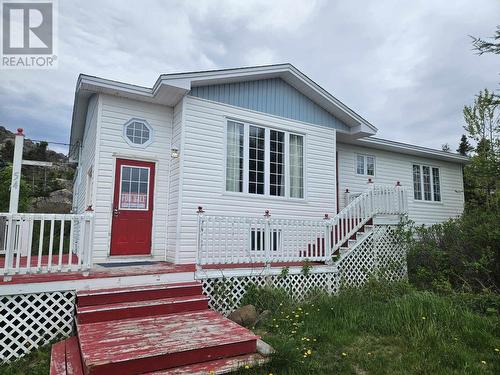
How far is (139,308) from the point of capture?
4375mm

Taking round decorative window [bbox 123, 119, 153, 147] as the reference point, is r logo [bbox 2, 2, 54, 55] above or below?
above

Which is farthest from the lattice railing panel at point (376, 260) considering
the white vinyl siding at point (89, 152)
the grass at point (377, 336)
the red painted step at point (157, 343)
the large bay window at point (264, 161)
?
the white vinyl siding at point (89, 152)

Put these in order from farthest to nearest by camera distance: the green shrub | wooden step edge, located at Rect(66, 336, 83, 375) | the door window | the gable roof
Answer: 1. the door window
2. the gable roof
3. the green shrub
4. wooden step edge, located at Rect(66, 336, 83, 375)

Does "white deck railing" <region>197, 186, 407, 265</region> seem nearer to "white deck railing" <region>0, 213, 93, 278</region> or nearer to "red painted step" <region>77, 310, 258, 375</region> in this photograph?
"red painted step" <region>77, 310, 258, 375</region>

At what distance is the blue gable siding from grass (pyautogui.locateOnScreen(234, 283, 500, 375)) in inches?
185

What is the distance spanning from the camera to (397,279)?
7.79m

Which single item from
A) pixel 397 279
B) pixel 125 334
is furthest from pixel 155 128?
pixel 397 279

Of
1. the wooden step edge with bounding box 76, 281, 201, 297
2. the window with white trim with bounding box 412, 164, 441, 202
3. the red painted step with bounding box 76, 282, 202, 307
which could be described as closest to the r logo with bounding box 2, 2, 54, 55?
the wooden step edge with bounding box 76, 281, 201, 297

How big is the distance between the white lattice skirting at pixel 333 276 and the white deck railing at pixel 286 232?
0.32 m

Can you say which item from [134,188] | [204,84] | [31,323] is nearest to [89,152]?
[134,188]

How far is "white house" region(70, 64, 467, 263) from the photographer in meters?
6.79

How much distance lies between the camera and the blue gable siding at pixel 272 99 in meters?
7.67

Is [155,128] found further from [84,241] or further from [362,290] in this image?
[362,290]

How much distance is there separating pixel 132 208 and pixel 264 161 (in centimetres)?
341
